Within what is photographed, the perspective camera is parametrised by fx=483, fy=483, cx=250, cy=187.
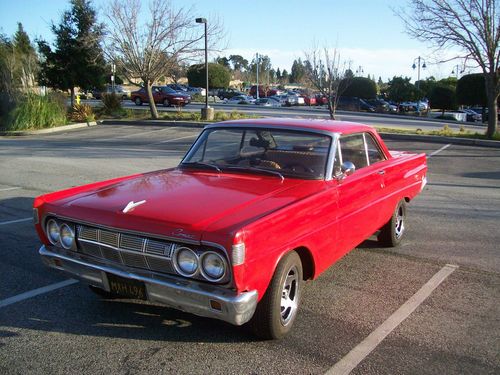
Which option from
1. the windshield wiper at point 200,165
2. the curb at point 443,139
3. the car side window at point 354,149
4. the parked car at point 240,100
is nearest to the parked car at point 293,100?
the parked car at point 240,100

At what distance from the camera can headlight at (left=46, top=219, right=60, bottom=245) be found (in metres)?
3.79

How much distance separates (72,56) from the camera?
25.9m

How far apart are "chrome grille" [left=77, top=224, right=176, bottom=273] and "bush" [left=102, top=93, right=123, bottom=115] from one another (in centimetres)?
Result: 2384

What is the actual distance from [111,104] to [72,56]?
125 inches

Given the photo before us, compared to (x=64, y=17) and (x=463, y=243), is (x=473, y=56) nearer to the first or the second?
(x=463, y=243)

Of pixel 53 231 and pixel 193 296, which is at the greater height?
pixel 53 231

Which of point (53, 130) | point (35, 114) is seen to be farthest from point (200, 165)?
point (35, 114)

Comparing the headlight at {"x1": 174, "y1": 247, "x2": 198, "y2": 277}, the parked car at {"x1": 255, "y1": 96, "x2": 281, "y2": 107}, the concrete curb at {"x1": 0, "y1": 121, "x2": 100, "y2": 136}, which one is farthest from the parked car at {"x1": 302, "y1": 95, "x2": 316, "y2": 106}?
the headlight at {"x1": 174, "y1": 247, "x2": 198, "y2": 277}

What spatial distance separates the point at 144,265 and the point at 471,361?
231 cm

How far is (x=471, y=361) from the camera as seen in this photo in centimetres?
326

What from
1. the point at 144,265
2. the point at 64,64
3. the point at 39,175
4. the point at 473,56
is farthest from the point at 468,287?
the point at 64,64

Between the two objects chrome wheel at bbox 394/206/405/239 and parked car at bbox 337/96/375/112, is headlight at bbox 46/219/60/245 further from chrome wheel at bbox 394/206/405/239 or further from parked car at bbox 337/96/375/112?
parked car at bbox 337/96/375/112

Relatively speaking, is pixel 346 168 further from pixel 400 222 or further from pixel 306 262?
pixel 400 222

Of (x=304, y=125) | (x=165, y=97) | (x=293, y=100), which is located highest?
(x=293, y=100)
